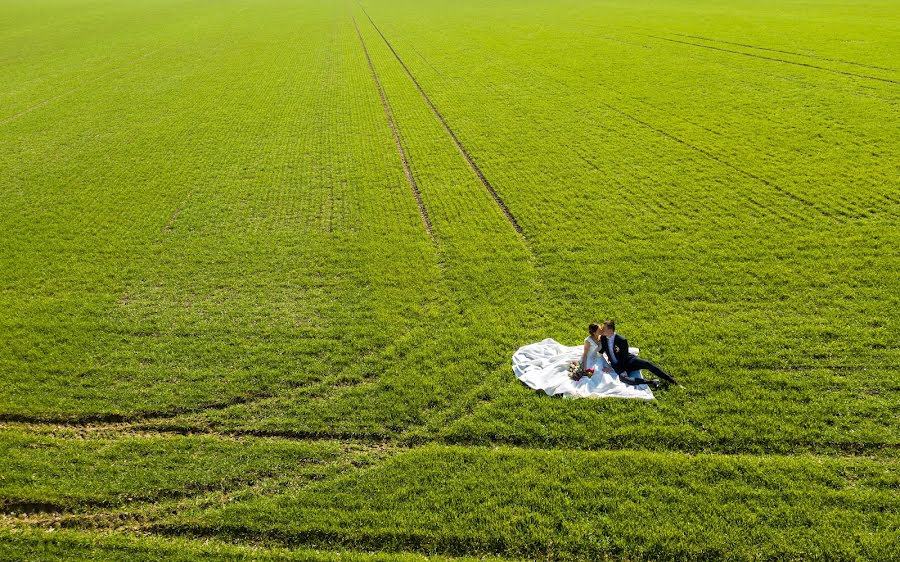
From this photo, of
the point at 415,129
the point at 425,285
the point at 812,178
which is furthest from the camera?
the point at 415,129

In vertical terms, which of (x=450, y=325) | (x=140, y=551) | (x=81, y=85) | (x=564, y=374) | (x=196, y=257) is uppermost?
(x=81, y=85)

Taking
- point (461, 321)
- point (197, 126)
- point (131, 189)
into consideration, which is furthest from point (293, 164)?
point (461, 321)

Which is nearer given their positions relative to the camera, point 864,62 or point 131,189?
point 131,189

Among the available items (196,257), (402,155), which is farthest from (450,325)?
(402,155)

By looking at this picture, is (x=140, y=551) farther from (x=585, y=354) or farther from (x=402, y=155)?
(x=402, y=155)

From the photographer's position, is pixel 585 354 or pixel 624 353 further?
pixel 585 354

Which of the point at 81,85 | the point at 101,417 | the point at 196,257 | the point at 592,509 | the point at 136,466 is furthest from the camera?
the point at 81,85

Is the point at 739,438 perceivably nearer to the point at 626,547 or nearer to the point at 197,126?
the point at 626,547

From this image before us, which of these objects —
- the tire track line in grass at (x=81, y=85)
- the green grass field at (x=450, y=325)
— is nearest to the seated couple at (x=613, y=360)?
the green grass field at (x=450, y=325)
